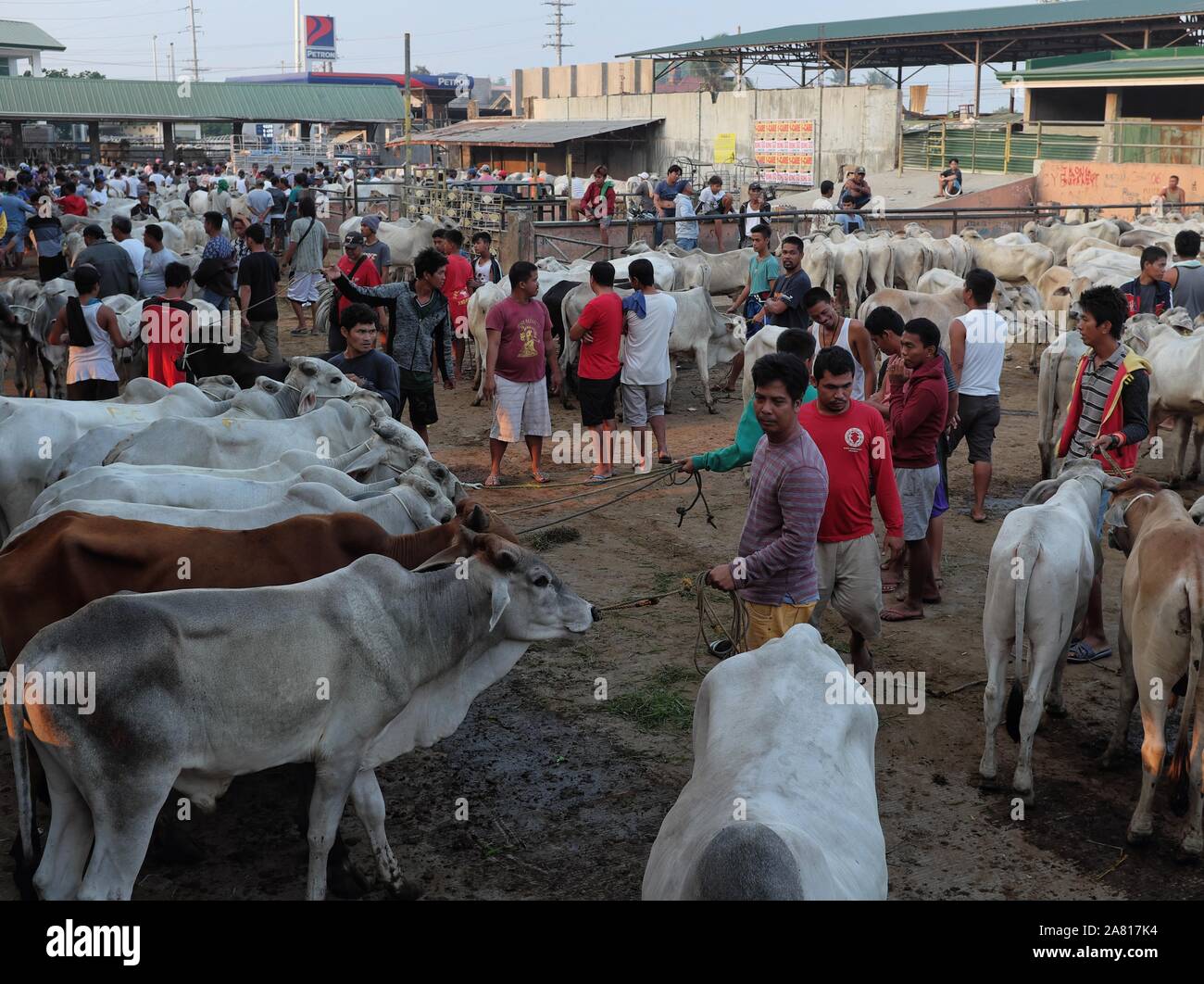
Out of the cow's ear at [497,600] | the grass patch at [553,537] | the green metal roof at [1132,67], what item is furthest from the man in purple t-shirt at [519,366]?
the green metal roof at [1132,67]

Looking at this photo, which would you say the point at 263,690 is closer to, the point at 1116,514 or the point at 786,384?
the point at 786,384

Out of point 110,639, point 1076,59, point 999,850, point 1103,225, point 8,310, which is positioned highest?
point 1076,59

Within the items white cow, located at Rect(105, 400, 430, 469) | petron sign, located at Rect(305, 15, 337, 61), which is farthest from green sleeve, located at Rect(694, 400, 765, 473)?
petron sign, located at Rect(305, 15, 337, 61)

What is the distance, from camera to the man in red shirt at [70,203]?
2092 cm

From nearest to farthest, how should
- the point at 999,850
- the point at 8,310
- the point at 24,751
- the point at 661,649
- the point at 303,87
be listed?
the point at 24,751
the point at 999,850
the point at 661,649
the point at 8,310
the point at 303,87

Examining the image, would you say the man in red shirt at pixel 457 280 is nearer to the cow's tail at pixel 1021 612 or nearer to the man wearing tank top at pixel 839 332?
the man wearing tank top at pixel 839 332

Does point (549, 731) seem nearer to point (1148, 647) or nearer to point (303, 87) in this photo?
point (1148, 647)

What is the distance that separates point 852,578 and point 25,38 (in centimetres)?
6610

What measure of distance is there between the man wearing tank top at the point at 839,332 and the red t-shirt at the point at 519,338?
238cm

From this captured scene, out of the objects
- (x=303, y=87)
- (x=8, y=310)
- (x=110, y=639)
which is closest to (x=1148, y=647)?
(x=110, y=639)

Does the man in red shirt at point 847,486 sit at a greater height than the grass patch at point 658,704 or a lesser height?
greater

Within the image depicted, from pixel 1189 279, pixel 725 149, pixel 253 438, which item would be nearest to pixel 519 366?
pixel 253 438

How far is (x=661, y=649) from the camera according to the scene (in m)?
6.87

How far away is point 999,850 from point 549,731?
2.12 metres
